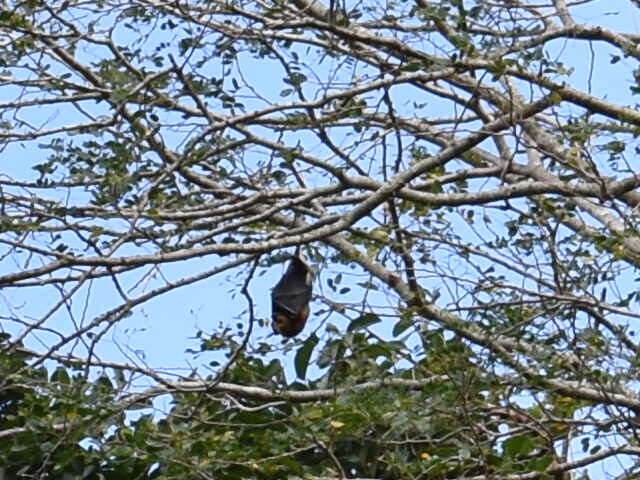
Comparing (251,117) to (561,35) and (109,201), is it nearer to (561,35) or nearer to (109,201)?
(109,201)

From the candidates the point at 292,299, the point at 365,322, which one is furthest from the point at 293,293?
the point at 365,322

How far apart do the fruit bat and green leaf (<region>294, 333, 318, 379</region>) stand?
99 millimetres

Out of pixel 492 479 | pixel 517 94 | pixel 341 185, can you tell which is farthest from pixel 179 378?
pixel 517 94

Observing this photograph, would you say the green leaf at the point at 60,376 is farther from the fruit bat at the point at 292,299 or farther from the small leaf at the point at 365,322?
the small leaf at the point at 365,322

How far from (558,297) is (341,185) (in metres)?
0.97

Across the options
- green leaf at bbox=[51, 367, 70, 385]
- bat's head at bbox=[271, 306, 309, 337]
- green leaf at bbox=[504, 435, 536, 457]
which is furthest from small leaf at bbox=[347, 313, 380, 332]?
green leaf at bbox=[51, 367, 70, 385]

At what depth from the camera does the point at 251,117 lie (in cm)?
556

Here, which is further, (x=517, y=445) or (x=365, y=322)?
(x=365, y=322)

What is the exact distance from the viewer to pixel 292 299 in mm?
5898

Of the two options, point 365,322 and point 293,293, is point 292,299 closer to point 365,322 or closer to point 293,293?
point 293,293

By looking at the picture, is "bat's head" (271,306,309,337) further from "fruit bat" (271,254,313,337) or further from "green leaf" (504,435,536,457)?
"green leaf" (504,435,536,457)

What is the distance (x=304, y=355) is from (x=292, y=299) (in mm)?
310

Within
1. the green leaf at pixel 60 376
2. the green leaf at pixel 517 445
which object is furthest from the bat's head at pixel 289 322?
→ the green leaf at pixel 517 445

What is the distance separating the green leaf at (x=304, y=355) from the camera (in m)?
6.02
